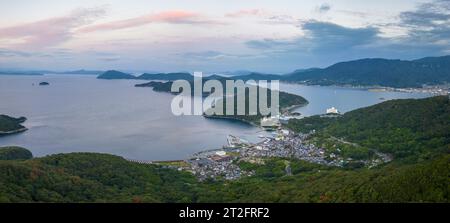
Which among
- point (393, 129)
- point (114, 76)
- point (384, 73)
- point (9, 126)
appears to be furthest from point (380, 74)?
point (114, 76)

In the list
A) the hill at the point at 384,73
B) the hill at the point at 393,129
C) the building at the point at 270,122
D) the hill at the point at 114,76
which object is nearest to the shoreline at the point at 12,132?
the building at the point at 270,122

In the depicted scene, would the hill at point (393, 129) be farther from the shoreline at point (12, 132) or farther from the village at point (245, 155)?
the shoreline at point (12, 132)

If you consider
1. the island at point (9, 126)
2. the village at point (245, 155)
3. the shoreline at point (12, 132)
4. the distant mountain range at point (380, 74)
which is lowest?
the village at point (245, 155)

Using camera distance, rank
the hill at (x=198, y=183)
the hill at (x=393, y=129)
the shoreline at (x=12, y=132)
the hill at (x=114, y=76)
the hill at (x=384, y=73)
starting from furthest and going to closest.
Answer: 1. the hill at (x=114, y=76)
2. the hill at (x=384, y=73)
3. the shoreline at (x=12, y=132)
4. the hill at (x=393, y=129)
5. the hill at (x=198, y=183)

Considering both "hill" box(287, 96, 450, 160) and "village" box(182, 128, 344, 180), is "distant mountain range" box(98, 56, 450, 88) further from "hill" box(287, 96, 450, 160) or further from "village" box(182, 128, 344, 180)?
"village" box(182, 128, 344, 180)

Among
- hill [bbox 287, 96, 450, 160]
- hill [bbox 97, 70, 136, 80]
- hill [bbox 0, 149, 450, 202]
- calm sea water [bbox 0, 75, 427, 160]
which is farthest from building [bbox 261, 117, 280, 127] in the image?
hill [bbox 97, 70, 136, 80]

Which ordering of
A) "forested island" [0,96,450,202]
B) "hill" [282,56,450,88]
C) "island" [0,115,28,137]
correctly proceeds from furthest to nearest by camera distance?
"hill" [282,56,450,88]
"island" [0,115,28,137]
"forested island" [0,96,450,202]

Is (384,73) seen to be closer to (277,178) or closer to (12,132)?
(12,132)

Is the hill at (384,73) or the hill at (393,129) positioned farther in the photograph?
the hill at (384,73)
